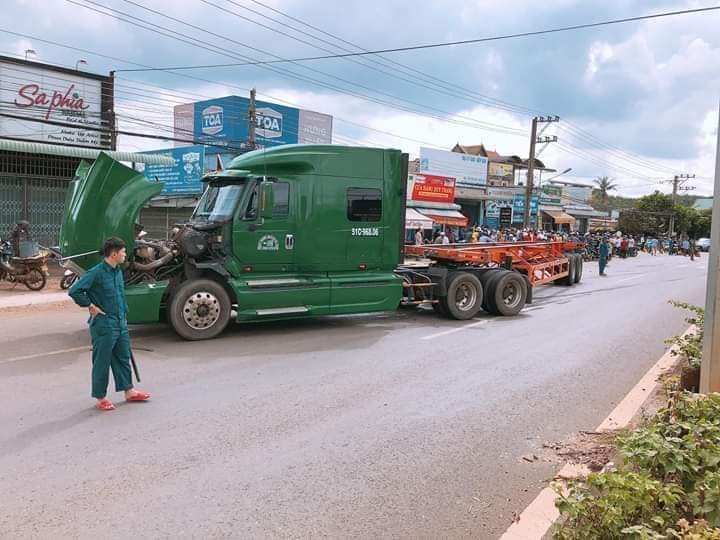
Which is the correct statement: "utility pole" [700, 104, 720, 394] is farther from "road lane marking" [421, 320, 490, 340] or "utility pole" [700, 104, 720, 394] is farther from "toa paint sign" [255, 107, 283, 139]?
"toa paint sign" [255, 107, 283, 139]

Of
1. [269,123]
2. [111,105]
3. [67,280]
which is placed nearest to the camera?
[67,280]

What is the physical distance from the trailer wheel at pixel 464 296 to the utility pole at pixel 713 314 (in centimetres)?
679

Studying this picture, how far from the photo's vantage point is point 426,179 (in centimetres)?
3491

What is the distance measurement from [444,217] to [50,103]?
72.0 ft

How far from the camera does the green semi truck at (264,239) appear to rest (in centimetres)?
838

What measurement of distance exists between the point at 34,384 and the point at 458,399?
439cm

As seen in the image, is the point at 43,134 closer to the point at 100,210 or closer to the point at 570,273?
the point at 100,210

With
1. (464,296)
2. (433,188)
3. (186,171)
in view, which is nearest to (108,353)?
(464,296)

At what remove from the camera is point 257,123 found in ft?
119

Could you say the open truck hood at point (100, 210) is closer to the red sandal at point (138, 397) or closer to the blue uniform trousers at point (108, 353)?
the blue uniform trousers at point (108, 353)

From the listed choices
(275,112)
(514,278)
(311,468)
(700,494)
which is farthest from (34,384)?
(275,112)

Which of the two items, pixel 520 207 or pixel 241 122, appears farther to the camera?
pixel 520 207

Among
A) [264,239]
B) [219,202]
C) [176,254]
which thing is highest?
[219,202]

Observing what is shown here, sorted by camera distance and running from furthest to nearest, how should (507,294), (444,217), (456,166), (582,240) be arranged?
(456,166), (444,217), (582,240), (507,294)
